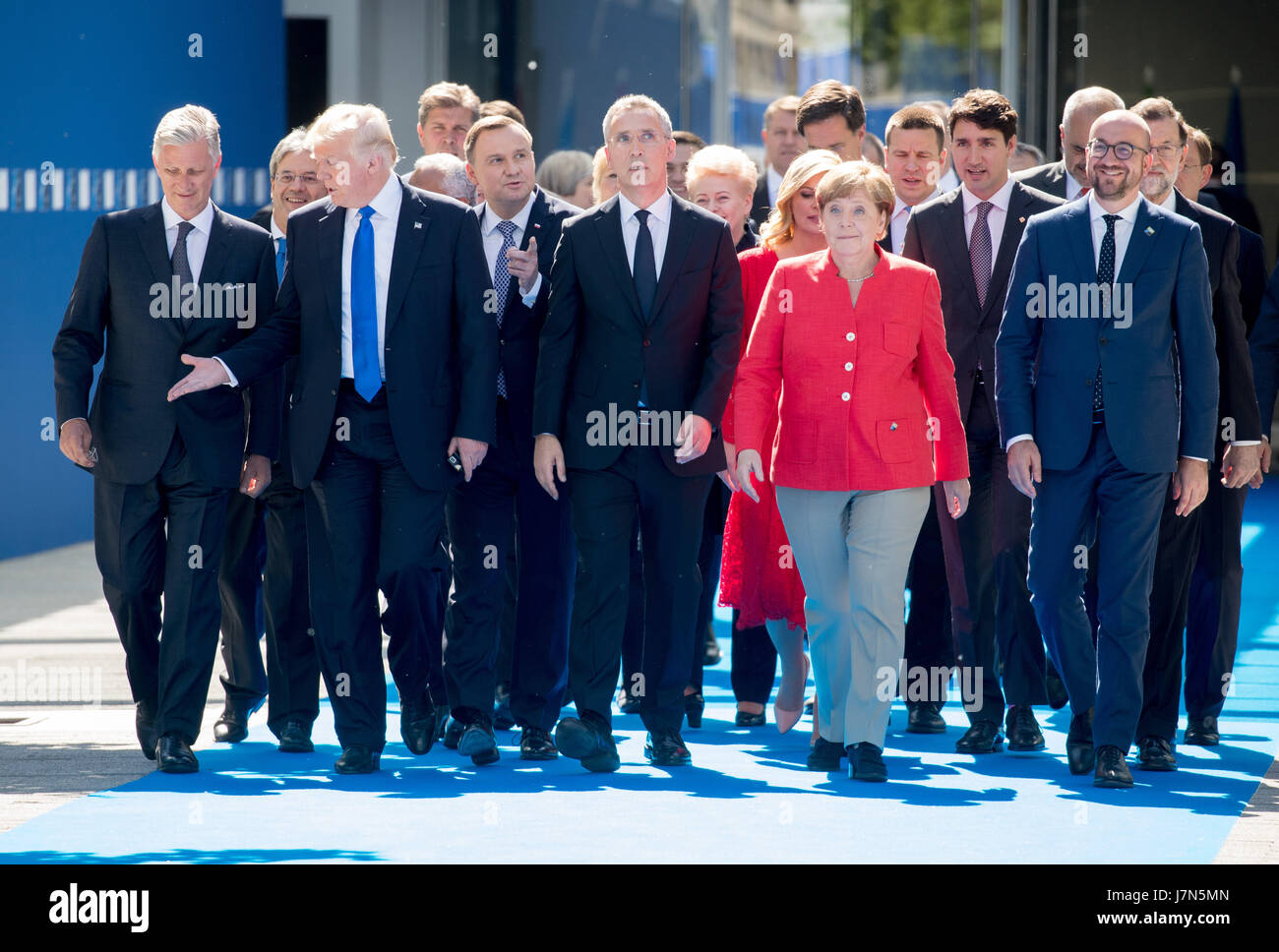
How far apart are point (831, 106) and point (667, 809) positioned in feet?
10.1

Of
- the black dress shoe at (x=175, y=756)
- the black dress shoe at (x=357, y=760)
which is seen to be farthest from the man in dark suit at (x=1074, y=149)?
the black dress shoe at (x=175, y=756)

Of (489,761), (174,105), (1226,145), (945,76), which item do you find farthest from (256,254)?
(945,76)

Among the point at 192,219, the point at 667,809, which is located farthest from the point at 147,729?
the point at 667,809

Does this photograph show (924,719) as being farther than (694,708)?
No

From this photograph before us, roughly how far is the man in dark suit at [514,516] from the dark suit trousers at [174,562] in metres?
0.79

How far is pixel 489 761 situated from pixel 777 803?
42.4 inches

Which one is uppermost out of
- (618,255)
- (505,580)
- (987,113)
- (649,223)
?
(987,113)

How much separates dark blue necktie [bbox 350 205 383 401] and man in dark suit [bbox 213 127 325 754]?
1.72ft

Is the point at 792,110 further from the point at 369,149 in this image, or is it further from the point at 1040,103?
the point at 1040,103

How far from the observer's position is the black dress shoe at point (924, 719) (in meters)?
7.09

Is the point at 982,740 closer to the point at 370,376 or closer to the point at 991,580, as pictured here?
the point at 991,580

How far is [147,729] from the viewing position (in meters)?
6.52

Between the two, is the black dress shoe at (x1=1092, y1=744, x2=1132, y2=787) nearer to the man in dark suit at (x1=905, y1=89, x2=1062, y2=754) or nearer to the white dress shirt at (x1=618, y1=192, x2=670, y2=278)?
the man in dark suit at (x1=905, y1=89, x2=1062, y2=754)

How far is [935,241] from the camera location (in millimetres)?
6855
